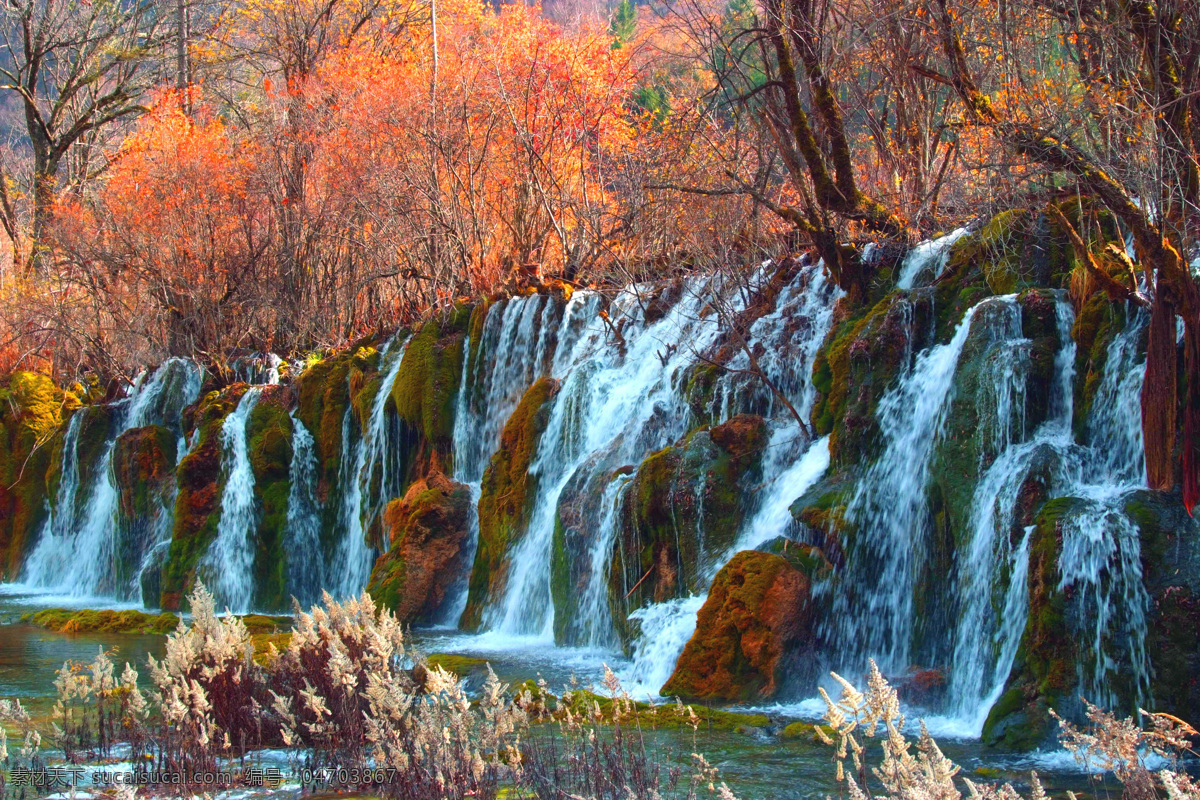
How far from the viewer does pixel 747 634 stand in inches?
370

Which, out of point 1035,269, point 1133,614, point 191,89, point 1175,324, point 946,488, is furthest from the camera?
point 191,89

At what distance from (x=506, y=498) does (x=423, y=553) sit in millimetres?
1269

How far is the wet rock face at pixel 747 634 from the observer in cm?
927

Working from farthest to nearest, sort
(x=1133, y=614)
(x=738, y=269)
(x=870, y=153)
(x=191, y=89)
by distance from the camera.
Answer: (x=191, y=89)
(x=870, y=153)
(x=738, y=269)
(x=1133, y=614)

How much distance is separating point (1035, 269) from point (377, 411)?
10.4 metres

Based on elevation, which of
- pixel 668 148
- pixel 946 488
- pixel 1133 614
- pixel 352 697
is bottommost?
pixel 352 697

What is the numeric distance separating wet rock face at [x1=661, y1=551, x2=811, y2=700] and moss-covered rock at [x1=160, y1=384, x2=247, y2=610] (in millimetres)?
10195

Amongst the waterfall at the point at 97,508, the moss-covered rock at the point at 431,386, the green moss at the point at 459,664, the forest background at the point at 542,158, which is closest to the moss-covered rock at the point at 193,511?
the waterfall at the point at 97,508

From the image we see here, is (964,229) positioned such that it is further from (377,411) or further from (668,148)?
(377,411)

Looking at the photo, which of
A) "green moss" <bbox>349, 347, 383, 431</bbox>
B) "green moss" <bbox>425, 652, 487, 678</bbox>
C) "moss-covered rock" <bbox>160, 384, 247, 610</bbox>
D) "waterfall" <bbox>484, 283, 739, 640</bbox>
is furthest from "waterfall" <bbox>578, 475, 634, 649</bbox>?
"moss-covered rock" <bbox>160, 384, 247, 610</bbox>

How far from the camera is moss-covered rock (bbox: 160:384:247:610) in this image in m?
17.6

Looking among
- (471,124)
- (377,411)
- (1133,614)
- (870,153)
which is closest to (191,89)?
(471,124)

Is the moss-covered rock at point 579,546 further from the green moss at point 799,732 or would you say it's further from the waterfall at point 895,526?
the green moss at point 799,732

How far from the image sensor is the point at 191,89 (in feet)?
90.1
